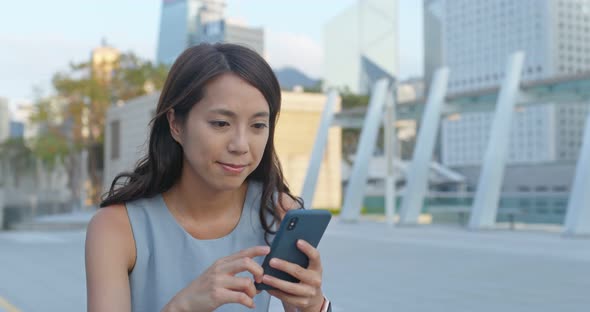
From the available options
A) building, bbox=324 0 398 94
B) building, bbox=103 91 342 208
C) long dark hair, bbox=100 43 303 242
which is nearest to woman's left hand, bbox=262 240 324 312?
long dark hair, bbox=100 43 303 242

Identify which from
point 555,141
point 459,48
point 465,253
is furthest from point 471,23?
point 465,253

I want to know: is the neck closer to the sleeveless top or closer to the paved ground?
the sleeveless top

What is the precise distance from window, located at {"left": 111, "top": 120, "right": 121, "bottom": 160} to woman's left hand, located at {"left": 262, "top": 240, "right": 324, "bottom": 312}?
4612 cm

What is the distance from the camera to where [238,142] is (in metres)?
1.65

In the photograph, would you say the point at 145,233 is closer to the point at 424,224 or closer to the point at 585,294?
the point at 585,294

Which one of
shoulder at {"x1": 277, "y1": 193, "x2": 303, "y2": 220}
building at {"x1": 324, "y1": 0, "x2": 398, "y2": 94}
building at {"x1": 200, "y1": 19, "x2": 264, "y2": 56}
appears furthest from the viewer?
building at {"x1": 200, "y1": 19, "x2": 264, "y2": 56}

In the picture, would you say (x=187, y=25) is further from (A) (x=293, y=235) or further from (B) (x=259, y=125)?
(A) (x=293, y=235)

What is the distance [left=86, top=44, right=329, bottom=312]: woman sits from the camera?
160 centimetres

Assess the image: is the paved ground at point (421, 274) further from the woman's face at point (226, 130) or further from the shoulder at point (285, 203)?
the woman's face at point (226, 130)

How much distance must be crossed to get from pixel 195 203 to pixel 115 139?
156 feet

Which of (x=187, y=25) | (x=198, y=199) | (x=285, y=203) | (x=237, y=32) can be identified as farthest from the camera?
(x=187, y=25)

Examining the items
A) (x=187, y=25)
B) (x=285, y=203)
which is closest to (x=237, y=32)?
(x=187, y=25)

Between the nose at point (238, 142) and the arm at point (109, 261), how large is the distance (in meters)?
0.36

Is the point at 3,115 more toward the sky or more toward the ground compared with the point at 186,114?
more toward the ground
